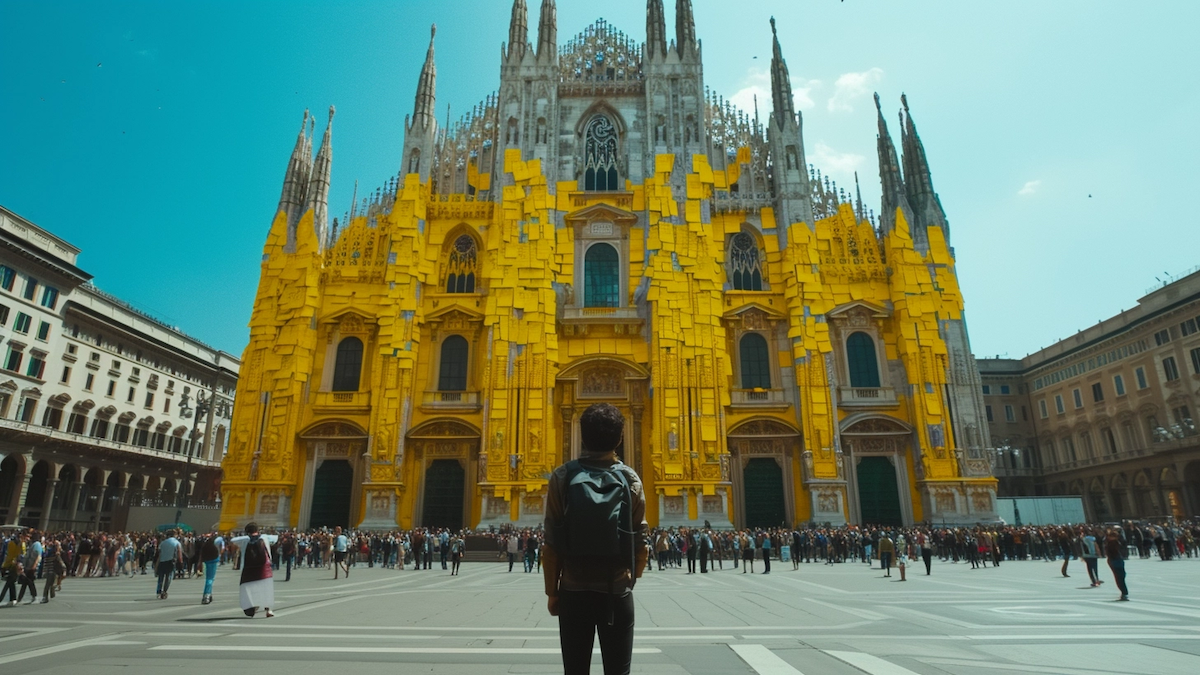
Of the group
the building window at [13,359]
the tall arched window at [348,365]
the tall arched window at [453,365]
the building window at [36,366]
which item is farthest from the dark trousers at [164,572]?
the building window at [36,366]

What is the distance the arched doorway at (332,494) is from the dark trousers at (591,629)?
25.9m

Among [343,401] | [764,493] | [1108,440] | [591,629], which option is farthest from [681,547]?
[1108,440]

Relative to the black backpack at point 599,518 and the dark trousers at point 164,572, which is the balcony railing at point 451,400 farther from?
the black backpack at point 599,518

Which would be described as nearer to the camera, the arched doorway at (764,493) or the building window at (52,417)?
the arched doorway at (764,493)

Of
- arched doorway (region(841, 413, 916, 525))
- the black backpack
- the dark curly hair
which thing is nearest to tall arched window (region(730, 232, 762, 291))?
arched doorway (region(841, 413, 916, 525))

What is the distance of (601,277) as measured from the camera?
96.7ft

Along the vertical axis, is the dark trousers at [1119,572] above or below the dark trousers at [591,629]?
below

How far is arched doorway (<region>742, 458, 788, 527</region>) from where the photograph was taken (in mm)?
26516

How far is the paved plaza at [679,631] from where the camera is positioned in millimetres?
5203

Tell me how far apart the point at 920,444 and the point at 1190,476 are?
857 inches

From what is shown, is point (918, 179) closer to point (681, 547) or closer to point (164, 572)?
point (681, 547)

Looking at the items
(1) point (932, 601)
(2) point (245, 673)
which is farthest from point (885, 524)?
(2) point (245, 673)

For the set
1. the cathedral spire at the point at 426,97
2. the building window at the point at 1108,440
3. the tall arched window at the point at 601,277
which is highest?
the cathedral spire at the point at 426,97

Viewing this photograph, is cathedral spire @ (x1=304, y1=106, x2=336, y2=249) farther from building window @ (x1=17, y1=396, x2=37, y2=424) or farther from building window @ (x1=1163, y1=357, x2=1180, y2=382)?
building window @ (x1=1163, y1=357, x2=1180, y2=382)
